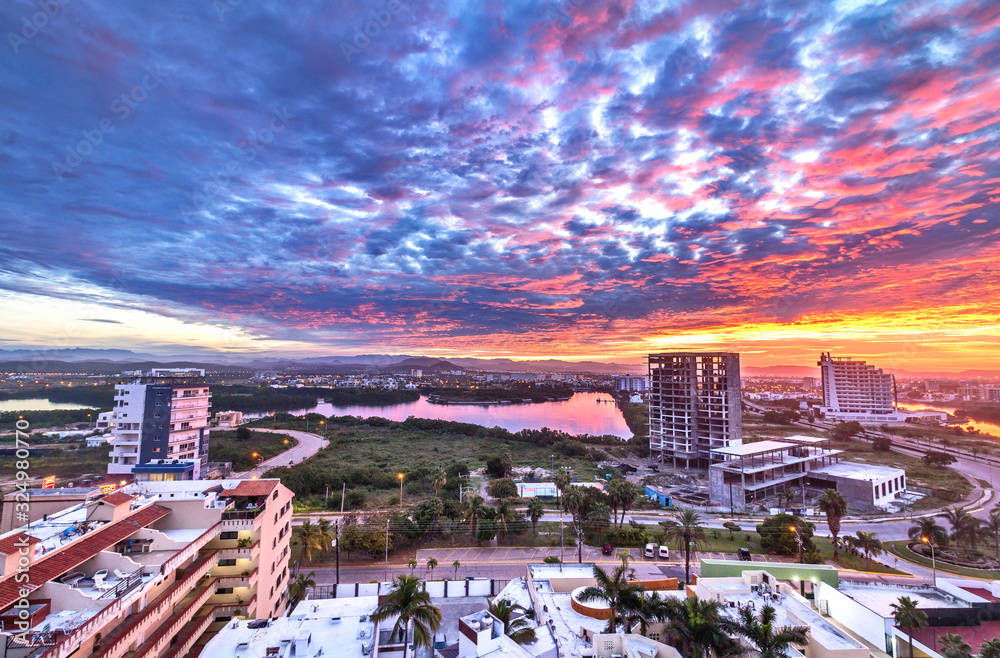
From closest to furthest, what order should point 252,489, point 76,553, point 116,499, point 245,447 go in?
1. point 76,553
2. point 116,499
3. point 252,489
4. point 245,447

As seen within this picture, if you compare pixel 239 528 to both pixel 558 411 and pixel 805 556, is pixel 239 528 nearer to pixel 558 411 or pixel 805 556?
pixel 805 556

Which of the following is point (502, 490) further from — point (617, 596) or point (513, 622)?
point (617, 596)

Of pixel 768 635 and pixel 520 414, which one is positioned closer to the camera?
pixel 768 635

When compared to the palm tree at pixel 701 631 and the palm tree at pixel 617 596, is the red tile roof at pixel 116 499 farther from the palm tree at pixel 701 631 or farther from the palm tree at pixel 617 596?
the palm tree at pixel 701 631

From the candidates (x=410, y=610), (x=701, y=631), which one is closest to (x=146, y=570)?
(x=410, y=610)

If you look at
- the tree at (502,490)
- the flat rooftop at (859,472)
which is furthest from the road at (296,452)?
the flat rooftop at (859,472)

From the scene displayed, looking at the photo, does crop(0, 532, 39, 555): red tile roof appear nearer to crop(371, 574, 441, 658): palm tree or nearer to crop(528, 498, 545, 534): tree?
crop(371, 574, 441, 658): palm tree

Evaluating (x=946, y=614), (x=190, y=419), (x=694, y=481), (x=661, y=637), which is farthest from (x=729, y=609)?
(x=190, y=419)
